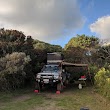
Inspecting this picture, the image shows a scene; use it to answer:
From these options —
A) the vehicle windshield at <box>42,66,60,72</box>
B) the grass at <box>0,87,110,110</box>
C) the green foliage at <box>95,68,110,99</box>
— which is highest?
the vehicle windshield at <box>42,66,60,72</box>

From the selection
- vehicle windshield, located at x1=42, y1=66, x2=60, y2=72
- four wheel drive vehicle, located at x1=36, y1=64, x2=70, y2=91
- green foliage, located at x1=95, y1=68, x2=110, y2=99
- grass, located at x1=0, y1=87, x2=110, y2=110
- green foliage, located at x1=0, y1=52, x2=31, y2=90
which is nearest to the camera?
grass, located at x1=0, y1=87, x2=110, y2=110

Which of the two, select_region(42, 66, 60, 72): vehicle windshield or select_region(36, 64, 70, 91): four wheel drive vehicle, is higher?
select_region(42, 66, 60, 72): vehicle windshield

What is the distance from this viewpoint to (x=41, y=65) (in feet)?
58.0

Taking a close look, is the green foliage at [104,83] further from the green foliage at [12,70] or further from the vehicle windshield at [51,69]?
the green foliage at [12,70]

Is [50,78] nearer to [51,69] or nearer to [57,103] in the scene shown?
[51,69]

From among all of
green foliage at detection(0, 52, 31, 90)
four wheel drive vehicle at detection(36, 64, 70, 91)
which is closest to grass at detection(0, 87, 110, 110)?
green foliage at detection(0, 52, 31, 90)

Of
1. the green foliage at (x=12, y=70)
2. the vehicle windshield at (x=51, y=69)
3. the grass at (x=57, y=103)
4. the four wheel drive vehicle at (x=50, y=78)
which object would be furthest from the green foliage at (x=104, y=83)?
the green foliage at (x=12, y=70)

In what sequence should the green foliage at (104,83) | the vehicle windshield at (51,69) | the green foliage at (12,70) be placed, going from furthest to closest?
the vehicle windshield at (51,69)
the green foliage at (12,70)
the green foliage at (104,83)

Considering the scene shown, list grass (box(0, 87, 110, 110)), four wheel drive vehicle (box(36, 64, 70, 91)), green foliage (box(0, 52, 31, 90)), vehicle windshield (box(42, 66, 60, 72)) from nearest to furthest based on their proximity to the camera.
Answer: grass (box(0, 87, 110, 110))
green foliage (box(0, 52, 31, 90))
four wheel drive vehicle (box(36, 64, 70, 91))
vehicle windshield (box(42, 66, 60, 72))

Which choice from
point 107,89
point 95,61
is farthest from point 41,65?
point 107,89

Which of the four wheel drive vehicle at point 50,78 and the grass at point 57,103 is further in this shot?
the four wheel drive vehicle at point 50,78

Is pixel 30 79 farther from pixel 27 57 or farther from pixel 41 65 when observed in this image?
pixel 27 57

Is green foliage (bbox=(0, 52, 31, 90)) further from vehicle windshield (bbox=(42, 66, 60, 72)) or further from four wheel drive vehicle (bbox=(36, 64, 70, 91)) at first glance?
vehicle windshield (bbox=(42, 66, 60, 72))

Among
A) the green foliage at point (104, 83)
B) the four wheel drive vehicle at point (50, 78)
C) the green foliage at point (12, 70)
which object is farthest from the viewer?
the four wheel drive vehicle at point (50, 78)
